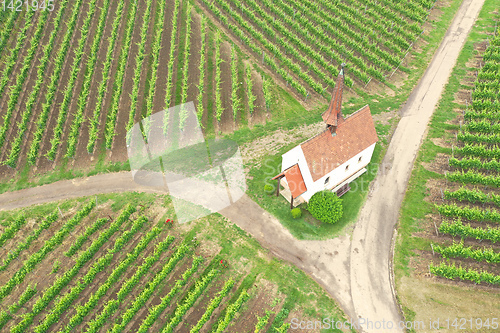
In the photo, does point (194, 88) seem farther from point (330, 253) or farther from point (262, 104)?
point (330, 253)

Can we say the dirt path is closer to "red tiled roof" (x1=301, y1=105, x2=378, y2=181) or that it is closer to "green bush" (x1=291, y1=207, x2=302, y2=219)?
"green bush" (x1=291, y1=207, x2=302, y2=219)

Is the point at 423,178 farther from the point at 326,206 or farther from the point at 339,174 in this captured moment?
the point at 326,206

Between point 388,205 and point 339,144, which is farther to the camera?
point 388,205

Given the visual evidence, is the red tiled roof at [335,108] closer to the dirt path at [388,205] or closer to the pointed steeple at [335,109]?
the pointed steeple at [335,109]

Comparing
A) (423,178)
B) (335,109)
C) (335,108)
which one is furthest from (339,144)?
(423,178)

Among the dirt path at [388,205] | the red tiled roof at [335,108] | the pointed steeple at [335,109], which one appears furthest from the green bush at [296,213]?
the red tiled roof at [335,108]
